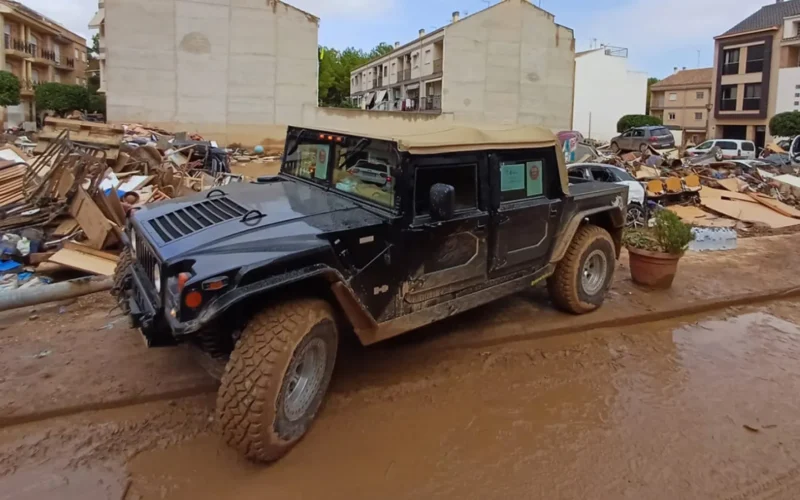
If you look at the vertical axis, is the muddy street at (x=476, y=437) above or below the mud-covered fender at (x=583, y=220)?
below

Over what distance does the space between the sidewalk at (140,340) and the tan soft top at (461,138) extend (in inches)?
56.1

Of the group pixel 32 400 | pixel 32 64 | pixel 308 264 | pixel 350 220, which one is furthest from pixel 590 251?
pixel 32 64

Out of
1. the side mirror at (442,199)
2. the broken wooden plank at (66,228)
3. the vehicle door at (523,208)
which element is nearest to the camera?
the side mirror at (442,199)

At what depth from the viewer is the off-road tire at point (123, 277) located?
412cm

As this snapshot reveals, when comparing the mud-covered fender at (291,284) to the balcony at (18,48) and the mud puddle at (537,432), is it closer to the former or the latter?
the mud puddle at (537,432)

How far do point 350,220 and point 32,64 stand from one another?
56118mm

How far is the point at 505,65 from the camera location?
Answer: 33594 millimetres

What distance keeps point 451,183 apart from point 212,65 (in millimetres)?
24813

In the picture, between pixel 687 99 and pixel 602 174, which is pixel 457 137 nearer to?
pixel 602 174

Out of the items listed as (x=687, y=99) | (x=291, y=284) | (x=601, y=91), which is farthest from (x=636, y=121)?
(x=291, y=284)

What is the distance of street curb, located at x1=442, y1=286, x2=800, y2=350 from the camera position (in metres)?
5.24

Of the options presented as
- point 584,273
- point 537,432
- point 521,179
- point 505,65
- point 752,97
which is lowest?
point 537,432

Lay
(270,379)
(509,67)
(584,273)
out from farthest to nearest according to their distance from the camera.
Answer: (509,67), (584,273), (270,379)

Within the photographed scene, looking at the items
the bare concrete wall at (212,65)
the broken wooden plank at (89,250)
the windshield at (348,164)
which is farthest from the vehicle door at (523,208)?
the bare concrete wall at (212,65)
